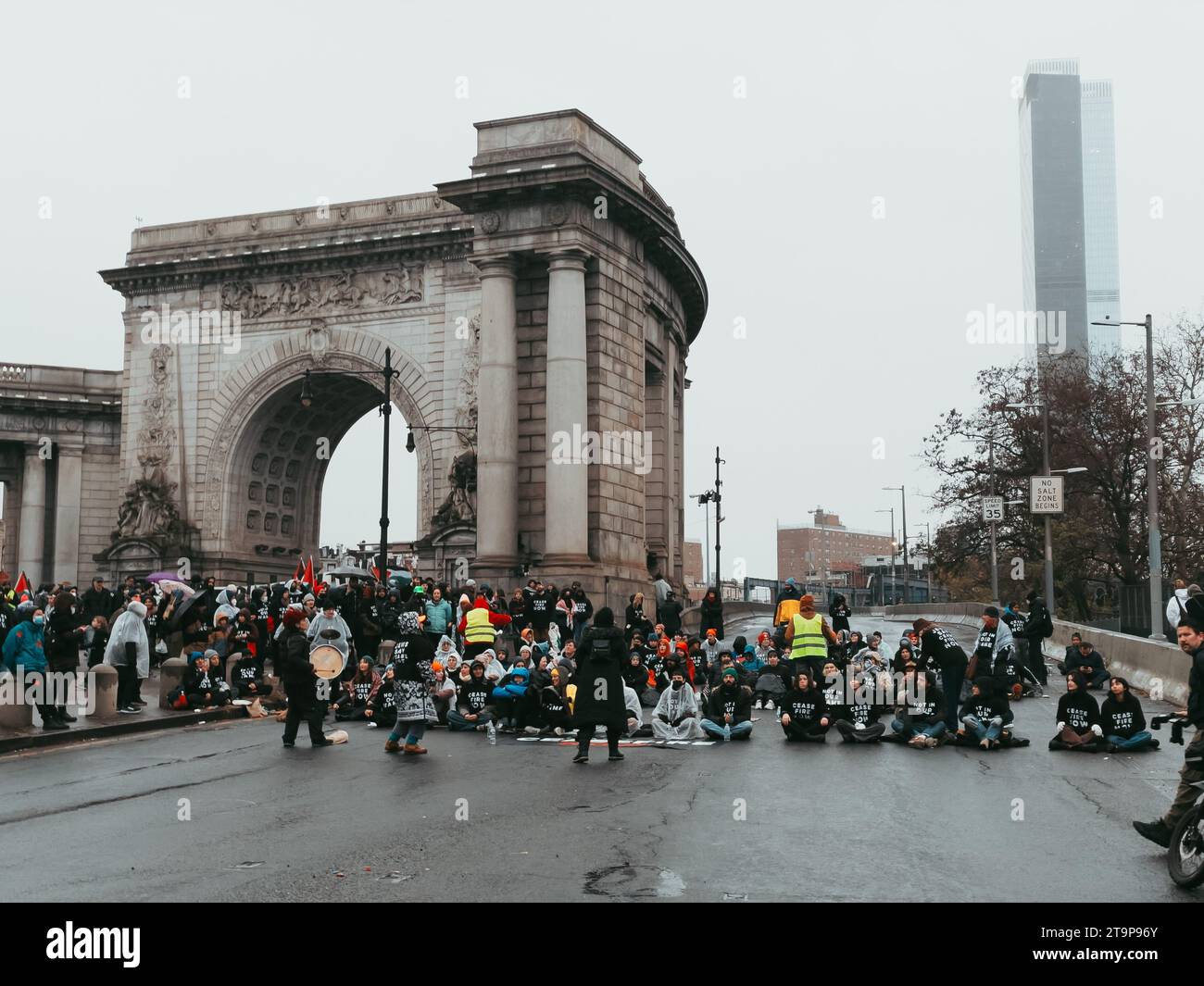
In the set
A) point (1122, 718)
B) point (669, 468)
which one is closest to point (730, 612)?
point (669, 468)

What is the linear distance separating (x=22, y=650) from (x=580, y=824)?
9.47 metres

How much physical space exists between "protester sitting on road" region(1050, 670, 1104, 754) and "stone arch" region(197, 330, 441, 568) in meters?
31.1

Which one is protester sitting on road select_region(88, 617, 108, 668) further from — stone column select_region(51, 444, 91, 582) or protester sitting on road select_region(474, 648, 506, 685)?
stone column select_region(51, 444, 91, 582)

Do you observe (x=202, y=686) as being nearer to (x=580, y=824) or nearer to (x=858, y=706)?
(x=858, y=706)

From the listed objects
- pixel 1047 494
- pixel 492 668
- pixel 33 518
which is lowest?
pixel 492 668

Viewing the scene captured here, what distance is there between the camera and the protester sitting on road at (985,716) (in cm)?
1644

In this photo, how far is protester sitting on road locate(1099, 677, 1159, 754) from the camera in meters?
15.9

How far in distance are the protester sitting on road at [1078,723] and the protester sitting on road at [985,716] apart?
2.23 feet

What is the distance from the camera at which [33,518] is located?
57312mm

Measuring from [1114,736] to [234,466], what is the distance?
4046 cm

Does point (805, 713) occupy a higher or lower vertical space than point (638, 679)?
lower

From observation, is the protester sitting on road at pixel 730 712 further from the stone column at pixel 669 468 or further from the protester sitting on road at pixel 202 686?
the stone column at pixel 669 468

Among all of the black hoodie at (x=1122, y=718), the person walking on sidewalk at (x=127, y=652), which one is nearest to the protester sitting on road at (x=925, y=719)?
the black hoodie at (x=1122, y=718)
